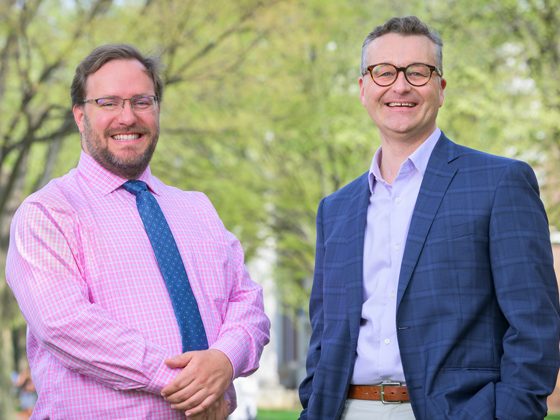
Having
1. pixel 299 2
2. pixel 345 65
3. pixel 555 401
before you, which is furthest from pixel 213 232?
pixel 555 401

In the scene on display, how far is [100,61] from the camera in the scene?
3945 mm

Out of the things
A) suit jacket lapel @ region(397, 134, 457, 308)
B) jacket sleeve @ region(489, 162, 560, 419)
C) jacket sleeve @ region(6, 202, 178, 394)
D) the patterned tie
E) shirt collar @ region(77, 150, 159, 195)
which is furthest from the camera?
shirt collar @ region(77, 150, 159, 195)

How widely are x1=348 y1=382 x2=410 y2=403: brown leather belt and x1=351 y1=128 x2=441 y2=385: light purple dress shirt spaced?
2 centimetres

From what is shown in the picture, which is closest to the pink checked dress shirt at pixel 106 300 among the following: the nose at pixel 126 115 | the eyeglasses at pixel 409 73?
the nose at pixel 126 115

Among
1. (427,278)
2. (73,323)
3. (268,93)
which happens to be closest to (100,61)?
(73,323)

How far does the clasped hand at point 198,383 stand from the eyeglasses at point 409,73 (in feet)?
3.88

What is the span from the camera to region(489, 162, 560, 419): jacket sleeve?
11.1 feet

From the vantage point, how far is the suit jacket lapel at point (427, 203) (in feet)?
11.9

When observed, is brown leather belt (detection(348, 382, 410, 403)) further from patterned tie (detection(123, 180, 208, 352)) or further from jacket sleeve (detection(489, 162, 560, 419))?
patterned tie (detection(123, 180, 208, 352))

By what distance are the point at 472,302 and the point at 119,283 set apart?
1243mm

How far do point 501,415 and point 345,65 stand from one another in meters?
14.2

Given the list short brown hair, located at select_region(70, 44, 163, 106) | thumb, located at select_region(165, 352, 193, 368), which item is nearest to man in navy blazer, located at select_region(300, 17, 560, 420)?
thumb, located at select_region(165, 352, 193, 368)

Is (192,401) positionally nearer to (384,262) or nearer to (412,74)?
(384,262)

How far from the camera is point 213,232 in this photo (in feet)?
13.6
